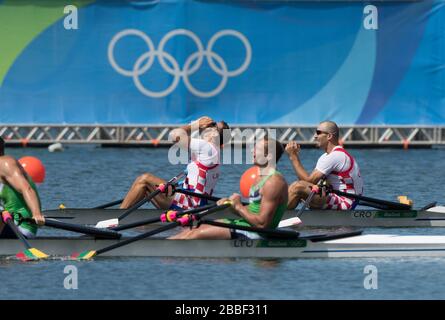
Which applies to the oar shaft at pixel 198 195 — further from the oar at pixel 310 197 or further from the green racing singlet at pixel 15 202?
the green racing singlet at pixel 15 202

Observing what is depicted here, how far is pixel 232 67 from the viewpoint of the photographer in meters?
37.9

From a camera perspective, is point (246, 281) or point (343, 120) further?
point (343, 120)

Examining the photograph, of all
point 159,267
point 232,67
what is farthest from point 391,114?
point 159,267

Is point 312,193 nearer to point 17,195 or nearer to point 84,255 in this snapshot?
point 84,255

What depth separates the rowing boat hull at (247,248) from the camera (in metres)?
19.3

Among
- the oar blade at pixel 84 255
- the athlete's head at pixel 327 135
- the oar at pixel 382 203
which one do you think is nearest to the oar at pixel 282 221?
the oar at pixel 382 203

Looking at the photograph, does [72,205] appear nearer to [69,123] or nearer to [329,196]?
[329,196]

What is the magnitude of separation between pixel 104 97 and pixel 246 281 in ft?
67.6

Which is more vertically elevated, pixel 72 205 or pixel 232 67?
pixel 232 67

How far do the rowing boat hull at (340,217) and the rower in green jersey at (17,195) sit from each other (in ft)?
15.5

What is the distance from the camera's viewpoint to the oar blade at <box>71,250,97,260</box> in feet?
63.2
